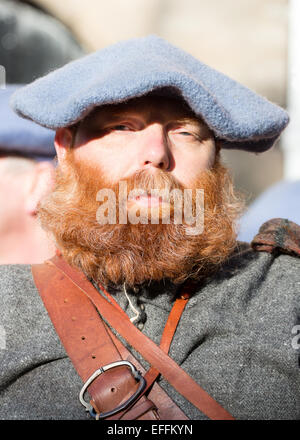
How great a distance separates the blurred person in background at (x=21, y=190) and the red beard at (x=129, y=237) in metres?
0.51

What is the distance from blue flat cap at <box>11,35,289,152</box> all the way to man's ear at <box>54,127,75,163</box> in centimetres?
→ 11

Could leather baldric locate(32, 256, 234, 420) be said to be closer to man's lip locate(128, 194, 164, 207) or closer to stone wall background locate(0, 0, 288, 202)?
man's lip locate(128, 194, 164, 207)

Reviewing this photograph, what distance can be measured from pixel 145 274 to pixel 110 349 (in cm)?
22

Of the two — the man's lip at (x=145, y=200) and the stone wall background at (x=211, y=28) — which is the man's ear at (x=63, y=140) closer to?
the man's lip at (x=145, y=200)

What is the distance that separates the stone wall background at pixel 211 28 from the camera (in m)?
3.08

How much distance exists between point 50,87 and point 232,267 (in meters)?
0.70

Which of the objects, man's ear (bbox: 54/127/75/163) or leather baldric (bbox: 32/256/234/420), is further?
man's ear (bbox: 54/127/75/163)

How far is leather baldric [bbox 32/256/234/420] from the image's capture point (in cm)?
124

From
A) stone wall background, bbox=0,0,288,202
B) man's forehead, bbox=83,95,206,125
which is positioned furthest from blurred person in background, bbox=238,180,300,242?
stone wall background, bbox=0,0,288,202

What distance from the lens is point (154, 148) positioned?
54.8 inches

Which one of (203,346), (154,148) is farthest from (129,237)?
(203,346)

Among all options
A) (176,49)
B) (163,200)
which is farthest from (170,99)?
(163,200)

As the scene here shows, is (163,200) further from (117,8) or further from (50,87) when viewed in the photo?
(117,8)

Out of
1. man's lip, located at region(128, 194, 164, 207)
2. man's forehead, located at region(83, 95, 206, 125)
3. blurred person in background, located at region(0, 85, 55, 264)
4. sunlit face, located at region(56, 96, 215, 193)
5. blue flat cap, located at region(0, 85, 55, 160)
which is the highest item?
man's forehead, located at region(83, 95, 206, 125)
